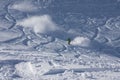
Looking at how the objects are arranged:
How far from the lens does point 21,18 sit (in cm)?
2241

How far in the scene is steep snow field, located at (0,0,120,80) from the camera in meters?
14.9

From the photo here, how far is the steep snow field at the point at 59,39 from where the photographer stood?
14875 millimetres

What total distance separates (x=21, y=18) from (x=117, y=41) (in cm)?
642

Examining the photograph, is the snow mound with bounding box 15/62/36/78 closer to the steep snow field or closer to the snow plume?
the steep snow field

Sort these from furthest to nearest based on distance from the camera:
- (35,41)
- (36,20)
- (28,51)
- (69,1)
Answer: (69,1) → (36,20) → (35,41) → (28,51)

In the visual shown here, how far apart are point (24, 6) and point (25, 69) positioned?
1044 cm

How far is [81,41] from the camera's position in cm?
1886

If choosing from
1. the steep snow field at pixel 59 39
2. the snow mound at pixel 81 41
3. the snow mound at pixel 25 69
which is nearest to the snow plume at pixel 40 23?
the steep snow field at pixel 59 39

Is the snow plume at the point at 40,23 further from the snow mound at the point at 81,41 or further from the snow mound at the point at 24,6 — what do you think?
the snow mound at the point at 81,41

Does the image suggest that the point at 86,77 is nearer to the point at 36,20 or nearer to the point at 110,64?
the point at 110,64

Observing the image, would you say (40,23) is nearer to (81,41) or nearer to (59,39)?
(59,39)

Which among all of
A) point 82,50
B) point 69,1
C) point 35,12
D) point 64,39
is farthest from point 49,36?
point 69,1

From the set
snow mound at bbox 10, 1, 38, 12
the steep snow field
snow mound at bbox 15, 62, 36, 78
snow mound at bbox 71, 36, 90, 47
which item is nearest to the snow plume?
the steep snow field

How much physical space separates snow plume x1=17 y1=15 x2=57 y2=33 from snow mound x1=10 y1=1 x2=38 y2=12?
1705 mm
